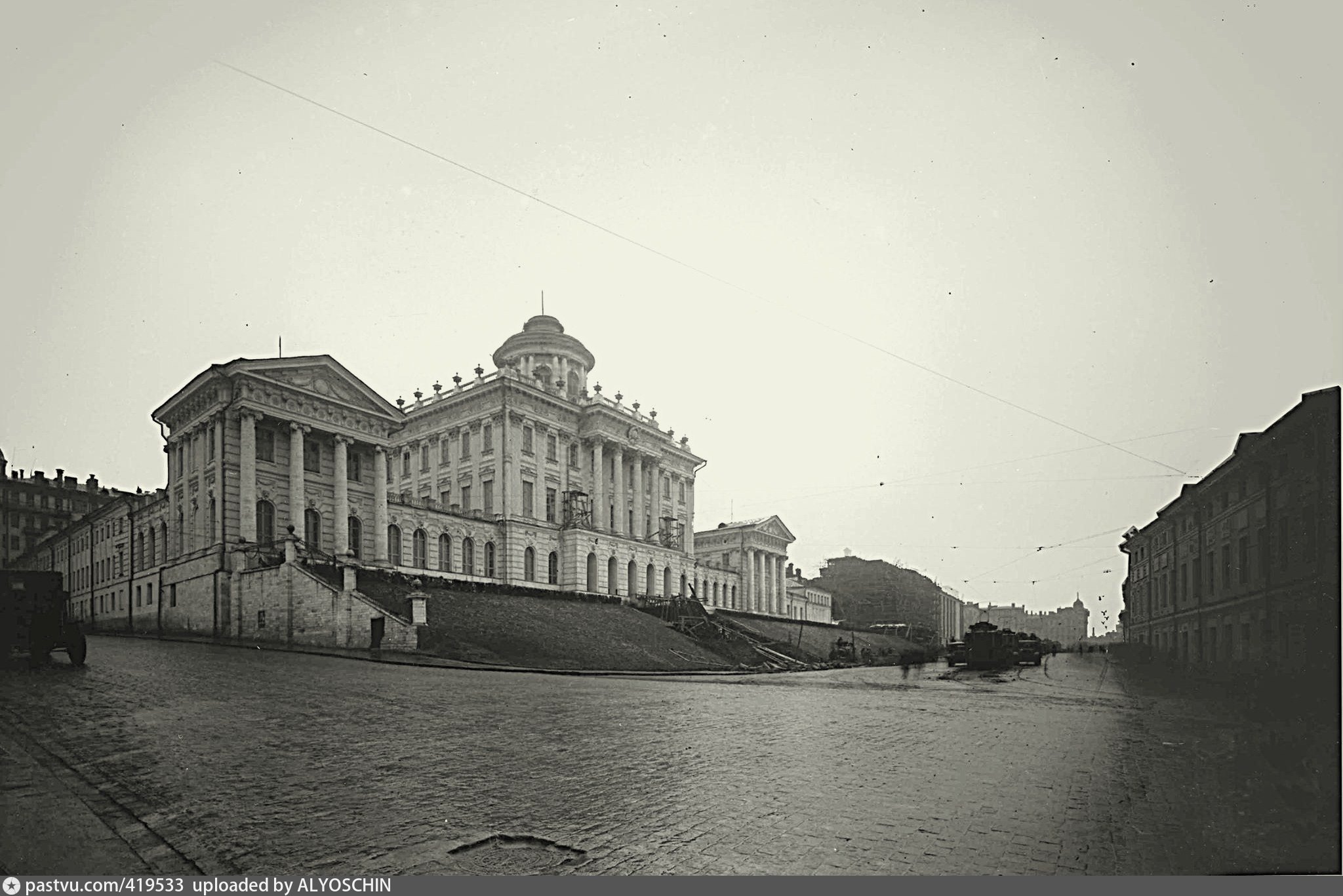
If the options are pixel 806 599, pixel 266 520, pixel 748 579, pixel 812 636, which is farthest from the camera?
pixel 806 599

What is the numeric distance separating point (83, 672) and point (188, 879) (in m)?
14.4

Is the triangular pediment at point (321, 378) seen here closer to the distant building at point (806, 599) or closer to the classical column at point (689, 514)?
the classical column at point (689, 514)

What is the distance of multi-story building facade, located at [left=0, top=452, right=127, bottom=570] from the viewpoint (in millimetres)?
10539

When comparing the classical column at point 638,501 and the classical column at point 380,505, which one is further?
the classical column at point 638,501

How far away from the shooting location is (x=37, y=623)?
17734mm

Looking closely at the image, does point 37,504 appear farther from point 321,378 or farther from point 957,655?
point 957,655

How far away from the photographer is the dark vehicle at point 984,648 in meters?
34.6

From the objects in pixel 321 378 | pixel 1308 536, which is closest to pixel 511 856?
pixel 1308 536

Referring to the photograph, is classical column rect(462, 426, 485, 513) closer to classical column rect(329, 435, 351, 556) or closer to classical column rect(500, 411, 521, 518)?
classical column rect(500, 411, 521, 518)

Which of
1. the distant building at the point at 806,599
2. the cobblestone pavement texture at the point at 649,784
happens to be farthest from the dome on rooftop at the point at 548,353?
the cobblestone pavement texture at the point at 649,784

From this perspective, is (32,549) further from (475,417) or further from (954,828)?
(475,417)

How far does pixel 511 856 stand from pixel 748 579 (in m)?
76.5

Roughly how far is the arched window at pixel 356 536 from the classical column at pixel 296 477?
362 cm

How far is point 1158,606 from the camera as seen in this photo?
1420cm
